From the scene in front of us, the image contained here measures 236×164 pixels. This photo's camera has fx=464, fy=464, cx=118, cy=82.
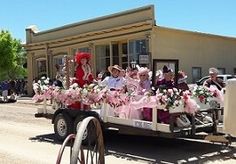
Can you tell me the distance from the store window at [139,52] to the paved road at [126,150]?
12399mm

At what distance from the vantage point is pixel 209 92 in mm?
10062

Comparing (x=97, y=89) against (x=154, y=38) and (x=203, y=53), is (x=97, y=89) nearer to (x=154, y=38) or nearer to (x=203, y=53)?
(x=154, y=38)

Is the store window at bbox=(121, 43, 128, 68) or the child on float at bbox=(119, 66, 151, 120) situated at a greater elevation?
the store window at bbox=(121, 43, 128, 68)

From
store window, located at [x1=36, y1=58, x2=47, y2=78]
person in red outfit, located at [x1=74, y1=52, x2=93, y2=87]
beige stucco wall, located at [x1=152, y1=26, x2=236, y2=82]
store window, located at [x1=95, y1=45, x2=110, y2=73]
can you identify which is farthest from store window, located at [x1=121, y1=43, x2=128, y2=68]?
person in red outfit, located at [x1=74, y1=52, x2=93, y2=87]

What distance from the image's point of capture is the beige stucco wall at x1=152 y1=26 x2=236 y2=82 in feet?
84.1

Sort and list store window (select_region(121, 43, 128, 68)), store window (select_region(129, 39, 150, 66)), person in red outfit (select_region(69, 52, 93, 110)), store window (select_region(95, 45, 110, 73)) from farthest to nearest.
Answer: store window (select_region(95, 45, 110, 73)) → store window (select_region(121, 43, 128, 68)) → store window (select_region(129, 39, 150, 66)) → person in red outfit (select_region(69, 52, 93, 110))

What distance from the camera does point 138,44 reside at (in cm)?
2636

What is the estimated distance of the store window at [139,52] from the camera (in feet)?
81.8

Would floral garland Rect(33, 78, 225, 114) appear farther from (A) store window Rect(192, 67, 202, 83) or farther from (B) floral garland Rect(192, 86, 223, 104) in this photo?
(A) store window Rect(192, 67, 202, 83)

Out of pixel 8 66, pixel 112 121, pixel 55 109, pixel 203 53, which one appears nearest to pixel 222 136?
pixel 112 121

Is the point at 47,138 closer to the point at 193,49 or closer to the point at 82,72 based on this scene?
the point at 82,72

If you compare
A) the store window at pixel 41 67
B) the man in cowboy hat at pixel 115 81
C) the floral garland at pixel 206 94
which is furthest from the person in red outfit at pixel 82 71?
the store window at pixel 41 67

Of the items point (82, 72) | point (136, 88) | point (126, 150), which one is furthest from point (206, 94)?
point (82, 72)

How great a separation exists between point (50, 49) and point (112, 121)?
2421cm
